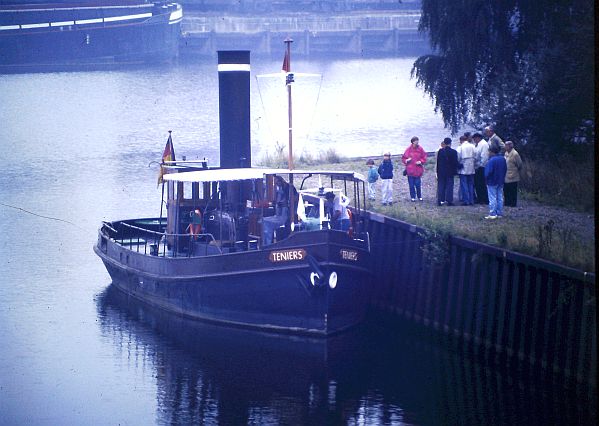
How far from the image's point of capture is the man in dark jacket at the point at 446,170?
2853 cm

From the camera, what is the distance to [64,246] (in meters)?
37.8

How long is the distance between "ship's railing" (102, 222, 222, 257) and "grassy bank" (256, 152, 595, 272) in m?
4.49

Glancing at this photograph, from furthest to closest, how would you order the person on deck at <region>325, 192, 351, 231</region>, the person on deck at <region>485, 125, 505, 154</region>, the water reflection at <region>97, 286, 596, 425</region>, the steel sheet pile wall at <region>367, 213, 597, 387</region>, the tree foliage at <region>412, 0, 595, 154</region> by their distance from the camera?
the tree foliage at <region>412, 0, 595, 154</region>
the person on deck at <region>485, 125, 505, 154</region>
the person on deck at <region>325, 192, 351, 231</region>
the water reflection at <region>97, 286, 596, 425</region>
the steel sheet pile wall at <region>367, 213, 597, 387</region>

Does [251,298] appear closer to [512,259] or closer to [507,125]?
[512,259]

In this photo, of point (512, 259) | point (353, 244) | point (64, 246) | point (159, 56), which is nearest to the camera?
point (512, 259)

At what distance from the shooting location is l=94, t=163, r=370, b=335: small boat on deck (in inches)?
984

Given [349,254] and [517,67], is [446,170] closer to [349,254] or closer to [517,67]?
[349,254]

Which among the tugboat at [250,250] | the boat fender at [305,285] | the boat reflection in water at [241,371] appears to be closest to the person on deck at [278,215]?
the tugboat at [250,250]

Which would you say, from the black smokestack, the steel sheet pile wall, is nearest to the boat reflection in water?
the steel sheet pile wall

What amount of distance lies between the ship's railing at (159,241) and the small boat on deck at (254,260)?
0.04 meters

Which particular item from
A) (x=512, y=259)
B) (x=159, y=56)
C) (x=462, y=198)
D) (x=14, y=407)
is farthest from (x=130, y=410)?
(x=159, y=56)

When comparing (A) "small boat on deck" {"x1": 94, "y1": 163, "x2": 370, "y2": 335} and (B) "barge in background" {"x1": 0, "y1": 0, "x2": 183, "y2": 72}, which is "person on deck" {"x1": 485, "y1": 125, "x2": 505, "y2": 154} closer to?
(A) "small boat on deck" {"x1": 94, "y1": 163, "x2": 370, "y2": 335}

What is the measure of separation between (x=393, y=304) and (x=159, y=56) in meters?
88.7

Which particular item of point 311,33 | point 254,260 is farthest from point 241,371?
point 311,33
